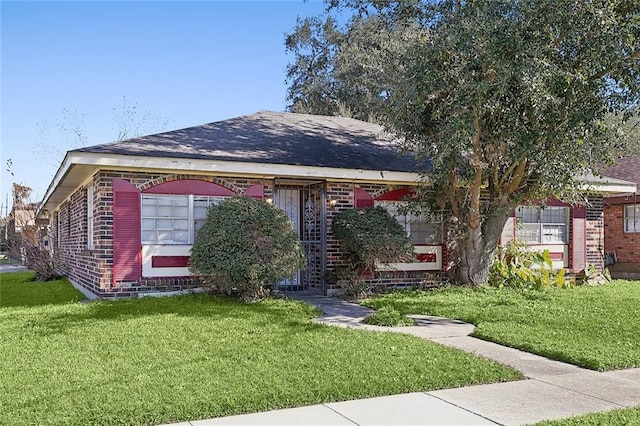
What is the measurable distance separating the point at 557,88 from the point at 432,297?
475 centimetres

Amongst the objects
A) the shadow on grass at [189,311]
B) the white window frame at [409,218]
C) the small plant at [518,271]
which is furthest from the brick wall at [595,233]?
the shadow on grass at [189,311]

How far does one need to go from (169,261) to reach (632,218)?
15772mm

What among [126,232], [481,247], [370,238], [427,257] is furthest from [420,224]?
[126,232]

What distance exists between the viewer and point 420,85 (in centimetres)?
1041

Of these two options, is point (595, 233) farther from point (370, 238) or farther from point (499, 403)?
point (499, 403)

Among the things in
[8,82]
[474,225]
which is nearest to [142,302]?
[474,225]

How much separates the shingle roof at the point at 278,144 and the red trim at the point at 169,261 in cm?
209

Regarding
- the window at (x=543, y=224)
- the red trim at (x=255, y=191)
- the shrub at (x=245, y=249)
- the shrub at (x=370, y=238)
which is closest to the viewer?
the shrub at (x=245, y=249)

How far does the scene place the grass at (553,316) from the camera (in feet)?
24.1

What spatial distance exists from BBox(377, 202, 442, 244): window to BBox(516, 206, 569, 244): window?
2840 millimetres

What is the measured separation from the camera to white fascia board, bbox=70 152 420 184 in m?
10.9

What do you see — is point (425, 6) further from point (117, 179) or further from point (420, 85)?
point (117, 179)

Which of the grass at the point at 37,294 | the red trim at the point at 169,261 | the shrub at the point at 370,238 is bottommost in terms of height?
the grass at the point at 37,294

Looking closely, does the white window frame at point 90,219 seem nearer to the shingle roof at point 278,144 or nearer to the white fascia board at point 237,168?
the shingle roof at point 278,144
